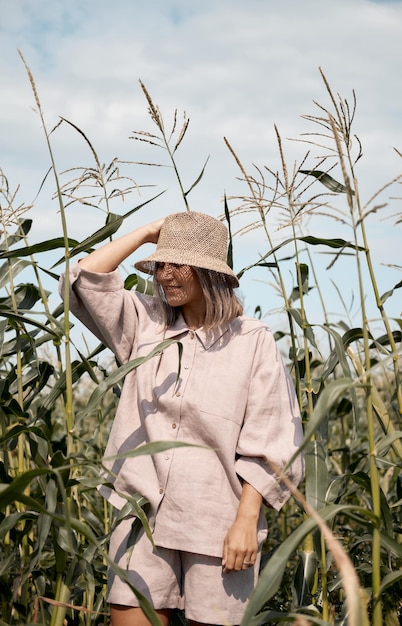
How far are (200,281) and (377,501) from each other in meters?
1.00

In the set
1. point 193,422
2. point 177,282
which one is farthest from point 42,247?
point 193,422

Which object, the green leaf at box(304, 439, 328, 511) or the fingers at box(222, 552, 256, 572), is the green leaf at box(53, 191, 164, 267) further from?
the fingers at box(222, 552, 256, 572)

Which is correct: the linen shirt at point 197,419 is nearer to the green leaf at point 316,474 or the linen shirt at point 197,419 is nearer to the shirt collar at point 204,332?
the shirt collar at point 204,332

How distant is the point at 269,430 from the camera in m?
2.51

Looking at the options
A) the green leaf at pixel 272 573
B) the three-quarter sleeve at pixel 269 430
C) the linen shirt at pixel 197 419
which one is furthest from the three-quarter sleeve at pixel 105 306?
the green leaf at pixel 272 573

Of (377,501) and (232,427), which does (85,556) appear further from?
(377,501)

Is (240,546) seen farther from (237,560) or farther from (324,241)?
(324,241)

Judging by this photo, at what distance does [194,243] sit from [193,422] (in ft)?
1.95

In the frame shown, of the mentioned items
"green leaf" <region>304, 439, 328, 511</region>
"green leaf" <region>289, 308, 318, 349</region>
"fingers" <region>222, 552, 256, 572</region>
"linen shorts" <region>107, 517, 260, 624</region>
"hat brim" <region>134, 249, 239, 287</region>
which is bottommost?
"linen shorts" <region>107, 517, 260, 624</region>

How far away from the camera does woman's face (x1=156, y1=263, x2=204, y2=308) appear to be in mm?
2555

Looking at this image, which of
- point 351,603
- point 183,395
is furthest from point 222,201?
point 351,603

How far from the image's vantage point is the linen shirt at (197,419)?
2463mm

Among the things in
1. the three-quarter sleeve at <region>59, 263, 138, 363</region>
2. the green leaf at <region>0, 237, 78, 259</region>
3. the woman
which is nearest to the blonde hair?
the woman

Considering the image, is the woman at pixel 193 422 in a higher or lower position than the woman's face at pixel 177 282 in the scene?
lower
